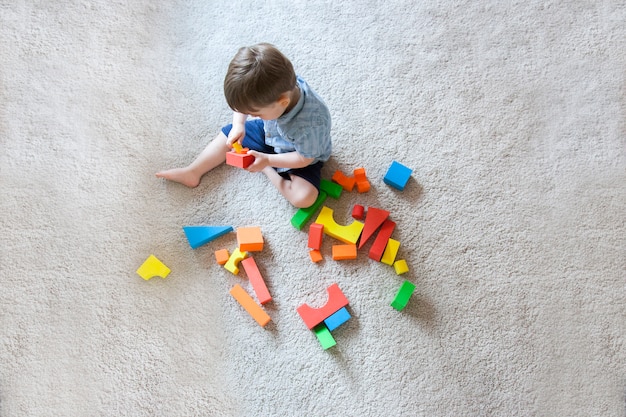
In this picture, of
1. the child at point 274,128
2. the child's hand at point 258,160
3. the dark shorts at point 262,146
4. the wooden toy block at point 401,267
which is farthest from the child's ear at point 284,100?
the wooden toy block at point 401,267

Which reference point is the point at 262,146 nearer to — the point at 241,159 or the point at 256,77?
the point at 241,159

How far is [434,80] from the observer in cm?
143

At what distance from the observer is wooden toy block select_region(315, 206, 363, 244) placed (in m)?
1.27

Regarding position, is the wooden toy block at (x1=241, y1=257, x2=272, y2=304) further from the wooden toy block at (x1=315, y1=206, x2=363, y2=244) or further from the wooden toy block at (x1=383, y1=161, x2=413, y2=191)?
the wooden toy block at (x1=383, y1=161, x2=413, y2=191)

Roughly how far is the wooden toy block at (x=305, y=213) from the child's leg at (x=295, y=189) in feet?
0.05

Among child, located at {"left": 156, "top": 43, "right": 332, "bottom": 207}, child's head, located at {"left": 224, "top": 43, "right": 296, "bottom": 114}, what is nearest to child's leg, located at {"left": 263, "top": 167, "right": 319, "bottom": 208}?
child, located at {"left": 156, "top": 43, "right": 332, "bottom": 207}

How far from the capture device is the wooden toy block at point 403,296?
1201 mm

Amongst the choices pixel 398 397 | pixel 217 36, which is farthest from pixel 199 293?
pixel 217 36

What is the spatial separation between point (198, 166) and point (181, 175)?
5 cm

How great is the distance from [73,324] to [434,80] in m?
1.13

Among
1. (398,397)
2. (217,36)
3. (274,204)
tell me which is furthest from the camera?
(217,36)

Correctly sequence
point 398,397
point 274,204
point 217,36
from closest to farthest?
point 398,397, point 274,204, point 217,36

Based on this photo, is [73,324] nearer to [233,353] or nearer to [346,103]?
[233,353]

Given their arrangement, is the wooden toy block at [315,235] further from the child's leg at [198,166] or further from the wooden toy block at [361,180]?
the child's leg at [198,166]
